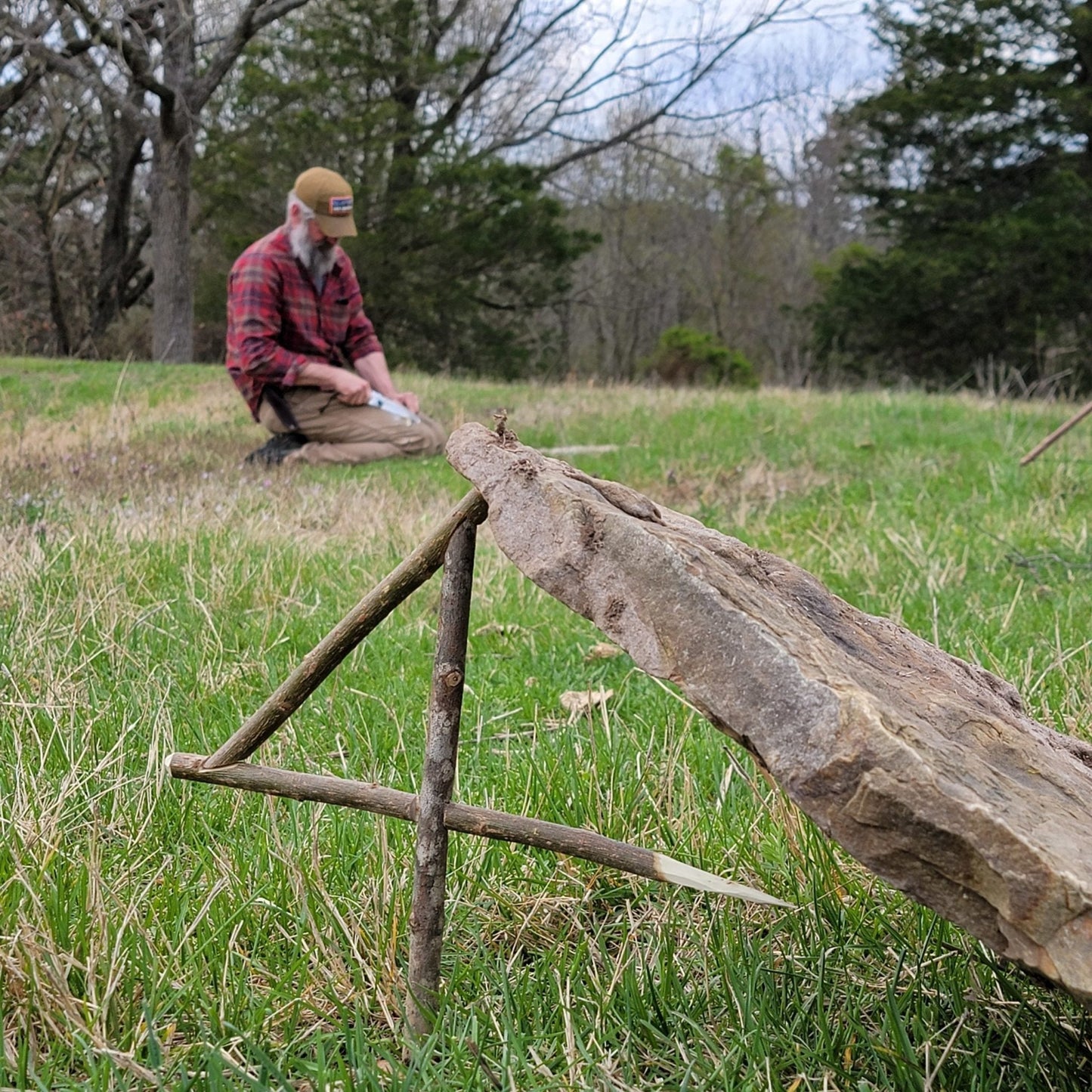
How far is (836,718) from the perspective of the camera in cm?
88

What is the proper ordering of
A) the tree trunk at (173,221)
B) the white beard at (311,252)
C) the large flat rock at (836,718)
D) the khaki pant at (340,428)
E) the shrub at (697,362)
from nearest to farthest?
the large flat rock at (836,718) < the white beard at (311,252) < the khaki pant at (340,428) < the tree trunk at (173,221) < the shrub at (697,362)

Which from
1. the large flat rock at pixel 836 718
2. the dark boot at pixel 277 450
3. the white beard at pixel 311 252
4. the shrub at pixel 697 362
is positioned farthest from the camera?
the shrub at pixel 697 362

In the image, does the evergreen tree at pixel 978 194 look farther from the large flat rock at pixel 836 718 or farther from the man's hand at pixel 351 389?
the large flat rock at pixel 836 718

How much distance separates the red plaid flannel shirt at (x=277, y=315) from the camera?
6855 mm

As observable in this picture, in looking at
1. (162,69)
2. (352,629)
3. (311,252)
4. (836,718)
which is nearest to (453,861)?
(352,629)

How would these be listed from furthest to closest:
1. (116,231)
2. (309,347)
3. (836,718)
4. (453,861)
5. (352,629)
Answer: (116,231)
(309,347)
(453,861)
(352,629)
(836,718)

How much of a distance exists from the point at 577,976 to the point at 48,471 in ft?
17.0

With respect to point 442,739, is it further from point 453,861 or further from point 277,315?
point 277,315

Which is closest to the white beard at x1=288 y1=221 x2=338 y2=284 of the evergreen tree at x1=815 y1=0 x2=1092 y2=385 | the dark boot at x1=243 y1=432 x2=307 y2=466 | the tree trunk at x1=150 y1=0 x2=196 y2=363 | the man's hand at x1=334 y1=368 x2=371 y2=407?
the man's hand at x1=334 y1=368 x2=371 y2=407

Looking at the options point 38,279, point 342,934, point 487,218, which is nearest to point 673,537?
point 342,934

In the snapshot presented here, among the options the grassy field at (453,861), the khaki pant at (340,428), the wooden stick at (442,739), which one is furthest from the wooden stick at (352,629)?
the khaki pant at (340,428)

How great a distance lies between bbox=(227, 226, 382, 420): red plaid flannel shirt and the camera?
6.86 metres

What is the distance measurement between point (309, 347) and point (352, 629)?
258 inches

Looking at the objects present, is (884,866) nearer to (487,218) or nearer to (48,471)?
(48,471)
